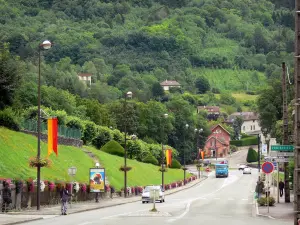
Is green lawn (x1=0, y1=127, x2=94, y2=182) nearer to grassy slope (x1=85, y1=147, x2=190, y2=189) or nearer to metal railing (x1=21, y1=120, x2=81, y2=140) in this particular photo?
metal railing (x1=21, y1=120, x2=81, y2=140)

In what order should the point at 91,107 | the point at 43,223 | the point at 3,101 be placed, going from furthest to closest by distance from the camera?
the point at 91,107 < the point at 3,101 < the point at 43,223

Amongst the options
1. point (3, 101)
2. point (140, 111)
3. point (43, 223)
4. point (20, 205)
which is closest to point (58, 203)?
point (20, 205)

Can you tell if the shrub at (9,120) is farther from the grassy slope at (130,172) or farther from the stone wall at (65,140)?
the grassy slope at (130,172)

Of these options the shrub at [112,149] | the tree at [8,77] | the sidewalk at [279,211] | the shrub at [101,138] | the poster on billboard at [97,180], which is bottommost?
the sidewalk at [279,211]

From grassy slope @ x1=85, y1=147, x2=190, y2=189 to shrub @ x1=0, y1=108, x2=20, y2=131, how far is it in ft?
46.4

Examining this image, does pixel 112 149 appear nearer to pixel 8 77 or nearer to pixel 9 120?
pixel 9 120

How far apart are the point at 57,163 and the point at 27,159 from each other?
8627 mm

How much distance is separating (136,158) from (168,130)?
73063mm

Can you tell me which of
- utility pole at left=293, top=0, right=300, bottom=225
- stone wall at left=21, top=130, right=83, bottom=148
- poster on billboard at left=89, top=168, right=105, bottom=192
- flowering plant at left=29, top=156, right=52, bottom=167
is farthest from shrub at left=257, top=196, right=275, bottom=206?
utility pole at left=293, top=0, right=300, bottom=225

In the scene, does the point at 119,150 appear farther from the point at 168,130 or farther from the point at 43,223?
the point at 168,130

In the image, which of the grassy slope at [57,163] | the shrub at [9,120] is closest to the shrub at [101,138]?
the grassy slope at [57,163]

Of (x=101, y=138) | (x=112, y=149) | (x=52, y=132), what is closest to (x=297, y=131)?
(x=52, y=132)

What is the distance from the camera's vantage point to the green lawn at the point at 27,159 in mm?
60812

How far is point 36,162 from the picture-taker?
174ft
